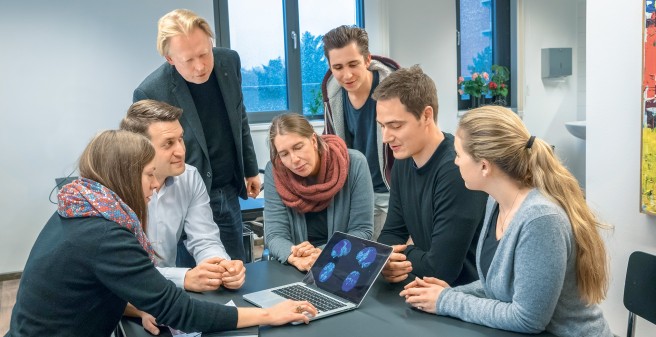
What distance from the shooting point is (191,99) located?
2.43m

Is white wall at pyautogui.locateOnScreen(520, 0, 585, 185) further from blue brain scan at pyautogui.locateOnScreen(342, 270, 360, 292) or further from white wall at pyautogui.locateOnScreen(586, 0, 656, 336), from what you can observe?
blue brain scan at pyautogui.locateOnScreen(342, 270, 360, 292)

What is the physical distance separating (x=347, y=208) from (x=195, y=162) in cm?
63

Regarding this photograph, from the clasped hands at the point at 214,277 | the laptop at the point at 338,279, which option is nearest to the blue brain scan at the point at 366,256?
the laptop at the point at 338,279

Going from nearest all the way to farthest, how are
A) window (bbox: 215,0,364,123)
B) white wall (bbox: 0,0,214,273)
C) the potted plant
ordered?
white wall (bbox: 0,0,214,273), window (bbox: 215,0,364,123), the potted plant

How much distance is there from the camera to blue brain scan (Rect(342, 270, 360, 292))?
1650mm

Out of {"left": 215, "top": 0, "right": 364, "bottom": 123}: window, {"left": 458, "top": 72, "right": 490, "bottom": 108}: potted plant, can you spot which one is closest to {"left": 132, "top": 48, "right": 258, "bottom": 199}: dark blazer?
{"left": 215, "top": 0, "right": 364, "bottom": 123}: window

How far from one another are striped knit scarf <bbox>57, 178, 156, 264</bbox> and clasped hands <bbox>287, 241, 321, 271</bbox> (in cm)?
62

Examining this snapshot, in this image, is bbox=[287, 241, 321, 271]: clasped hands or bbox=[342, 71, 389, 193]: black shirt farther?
Answer: bbox=[342, 71, 389, 193]: black shirt

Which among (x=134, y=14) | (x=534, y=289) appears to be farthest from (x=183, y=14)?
(x=134, y=14)

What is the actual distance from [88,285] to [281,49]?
3850 millimetres

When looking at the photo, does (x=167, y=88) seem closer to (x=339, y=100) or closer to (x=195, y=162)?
(x=195, y=162)

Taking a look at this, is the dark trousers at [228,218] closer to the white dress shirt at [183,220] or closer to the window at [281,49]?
the white dress shirt at [183,220]

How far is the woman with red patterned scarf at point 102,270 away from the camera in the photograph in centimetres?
142

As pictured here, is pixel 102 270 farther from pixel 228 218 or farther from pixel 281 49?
pixel 281 49
